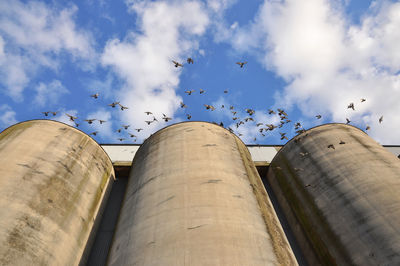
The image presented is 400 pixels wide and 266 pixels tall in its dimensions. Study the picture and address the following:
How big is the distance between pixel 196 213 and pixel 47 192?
294 inches

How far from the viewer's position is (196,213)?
10836 millimetres

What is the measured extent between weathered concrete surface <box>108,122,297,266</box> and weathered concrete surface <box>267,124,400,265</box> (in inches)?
113

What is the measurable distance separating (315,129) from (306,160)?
10.5 ft

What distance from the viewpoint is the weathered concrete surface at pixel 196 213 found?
30.6ft

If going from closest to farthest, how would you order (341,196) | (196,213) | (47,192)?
(196,213), (47,192), (341,196)

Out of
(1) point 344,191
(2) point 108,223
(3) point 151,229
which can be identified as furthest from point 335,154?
(2) point 108,223

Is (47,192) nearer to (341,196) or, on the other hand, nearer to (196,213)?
(196,213)

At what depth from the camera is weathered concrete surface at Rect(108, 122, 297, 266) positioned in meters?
9.34

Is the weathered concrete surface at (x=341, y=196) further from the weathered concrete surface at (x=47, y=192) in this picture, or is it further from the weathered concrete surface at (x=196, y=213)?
the weathered concrete surface at (x=47, y=192)

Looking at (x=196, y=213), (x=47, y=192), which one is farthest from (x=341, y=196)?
(x=47, y=192)

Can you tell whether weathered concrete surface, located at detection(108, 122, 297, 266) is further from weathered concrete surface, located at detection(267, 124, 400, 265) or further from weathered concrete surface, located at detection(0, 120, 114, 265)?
weathered concrete surface, located at detection(267, 124, 400, 265)

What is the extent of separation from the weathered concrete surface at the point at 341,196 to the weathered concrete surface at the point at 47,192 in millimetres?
11964

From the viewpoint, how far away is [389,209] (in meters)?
11.6

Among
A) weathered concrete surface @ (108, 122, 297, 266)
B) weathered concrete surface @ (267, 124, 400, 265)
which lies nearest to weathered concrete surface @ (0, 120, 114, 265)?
weathered concrete surface @ (108, 122, 297, 266)
